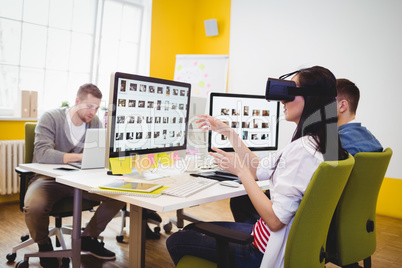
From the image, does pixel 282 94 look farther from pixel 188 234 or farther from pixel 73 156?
pixel 73 156

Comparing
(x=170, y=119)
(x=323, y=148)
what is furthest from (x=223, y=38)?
(x=323, y=148)

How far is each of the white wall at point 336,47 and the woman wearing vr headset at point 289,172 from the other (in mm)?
2008

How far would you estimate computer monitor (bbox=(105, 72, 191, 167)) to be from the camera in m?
1.67

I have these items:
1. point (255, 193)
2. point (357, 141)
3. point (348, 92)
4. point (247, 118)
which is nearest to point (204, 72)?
point (247, 118)

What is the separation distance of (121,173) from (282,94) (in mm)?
924

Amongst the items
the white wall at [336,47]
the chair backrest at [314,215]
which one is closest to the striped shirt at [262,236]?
the chair backrest at [314,215]

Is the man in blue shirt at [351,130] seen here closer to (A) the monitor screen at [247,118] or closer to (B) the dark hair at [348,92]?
(B) the dark hair at [348,92]

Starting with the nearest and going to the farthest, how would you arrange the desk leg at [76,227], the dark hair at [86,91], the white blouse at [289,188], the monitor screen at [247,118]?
the white blouse at [289,188] < the desk leg at [76,227] < the monitor screen at [247,118] < the dark hair at [86,91]

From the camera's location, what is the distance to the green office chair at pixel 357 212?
1.47m

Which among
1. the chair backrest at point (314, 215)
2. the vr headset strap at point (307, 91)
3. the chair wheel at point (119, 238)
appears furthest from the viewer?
the chair wheel at point (119, 238)

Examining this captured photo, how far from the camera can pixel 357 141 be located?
1.66 meters

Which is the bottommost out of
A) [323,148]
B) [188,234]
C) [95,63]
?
[188,234]

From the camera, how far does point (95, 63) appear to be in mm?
4457

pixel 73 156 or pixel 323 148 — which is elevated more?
pixel 323 148
